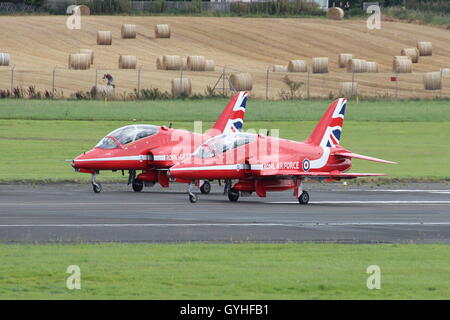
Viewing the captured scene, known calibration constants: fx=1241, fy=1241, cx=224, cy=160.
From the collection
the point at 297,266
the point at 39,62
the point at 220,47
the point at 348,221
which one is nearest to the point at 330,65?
the point at 220,47

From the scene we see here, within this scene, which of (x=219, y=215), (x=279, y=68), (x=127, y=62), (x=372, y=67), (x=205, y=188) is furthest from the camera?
(x=372, y=67)

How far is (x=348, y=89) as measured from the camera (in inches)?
3150

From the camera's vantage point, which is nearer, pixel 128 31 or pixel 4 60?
pixel 4 60

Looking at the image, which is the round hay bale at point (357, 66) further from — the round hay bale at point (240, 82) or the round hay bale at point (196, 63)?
the round hay bale at point (240, 82)

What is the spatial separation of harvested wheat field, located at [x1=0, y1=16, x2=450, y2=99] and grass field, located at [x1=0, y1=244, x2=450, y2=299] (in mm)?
55604

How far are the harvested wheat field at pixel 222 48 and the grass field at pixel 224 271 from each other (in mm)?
55604

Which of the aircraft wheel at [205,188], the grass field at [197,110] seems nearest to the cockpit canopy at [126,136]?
the aircraft wheel at [205,188]

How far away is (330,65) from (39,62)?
74.5 ft

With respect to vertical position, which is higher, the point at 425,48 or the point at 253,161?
the point at 253,161

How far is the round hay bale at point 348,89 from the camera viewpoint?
7931cm

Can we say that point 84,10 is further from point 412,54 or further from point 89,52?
point 412,54

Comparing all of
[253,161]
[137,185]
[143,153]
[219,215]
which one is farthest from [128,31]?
[219,215]

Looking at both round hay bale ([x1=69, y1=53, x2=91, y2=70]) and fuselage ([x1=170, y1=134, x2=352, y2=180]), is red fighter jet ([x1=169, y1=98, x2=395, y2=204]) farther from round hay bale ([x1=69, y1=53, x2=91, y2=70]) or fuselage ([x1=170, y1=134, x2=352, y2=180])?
round hay bale ([x1=69, y1=53, x2=91, y2=70])

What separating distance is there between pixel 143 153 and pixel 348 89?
146 ft
